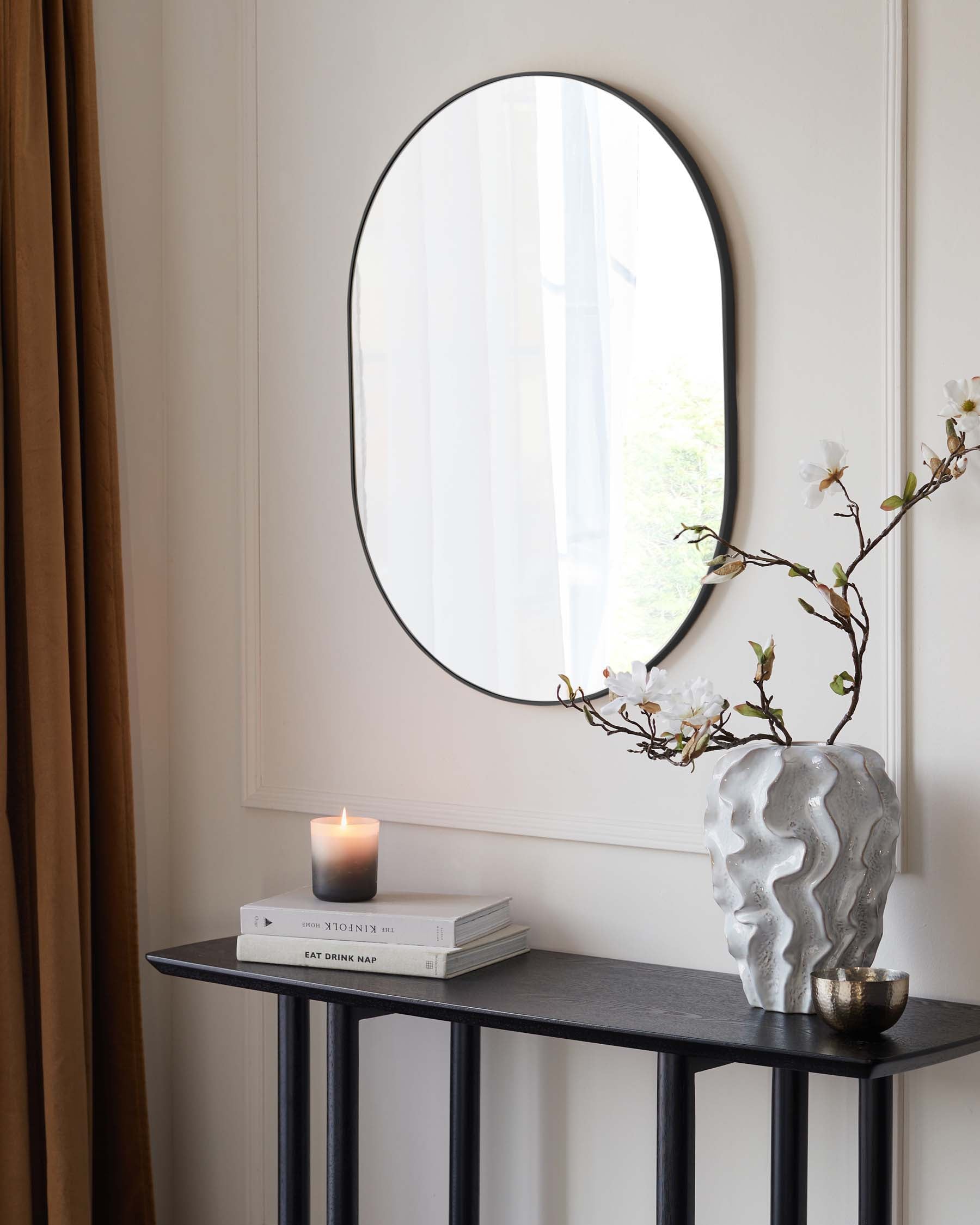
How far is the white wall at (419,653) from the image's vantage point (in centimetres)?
142

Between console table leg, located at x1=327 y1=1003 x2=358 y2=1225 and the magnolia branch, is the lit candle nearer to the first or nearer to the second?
console table leg, located at x1=327 y1=1003 x2=358 y2=1225

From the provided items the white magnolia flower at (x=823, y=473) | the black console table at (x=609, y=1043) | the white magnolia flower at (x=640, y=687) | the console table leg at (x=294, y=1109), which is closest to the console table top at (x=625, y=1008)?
the black console table at (x=609, y=1043)

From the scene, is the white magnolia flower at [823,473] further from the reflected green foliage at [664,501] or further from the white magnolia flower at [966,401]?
the reflected green foliage at [664,501]

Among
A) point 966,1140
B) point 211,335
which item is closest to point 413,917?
point 966,1140

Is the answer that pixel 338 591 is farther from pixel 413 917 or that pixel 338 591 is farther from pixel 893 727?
pixel 893 727

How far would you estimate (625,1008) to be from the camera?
1.38 metres

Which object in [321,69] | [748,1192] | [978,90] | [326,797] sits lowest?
[748,1192]

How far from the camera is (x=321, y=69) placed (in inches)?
74.6

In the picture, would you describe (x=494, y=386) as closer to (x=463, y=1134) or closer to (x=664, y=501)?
(x=664, y=501)

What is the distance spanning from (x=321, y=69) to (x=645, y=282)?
0.66m

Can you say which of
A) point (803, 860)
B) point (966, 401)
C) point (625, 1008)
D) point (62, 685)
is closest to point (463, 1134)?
point (625, 1008)

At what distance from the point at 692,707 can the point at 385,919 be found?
19.1 inches

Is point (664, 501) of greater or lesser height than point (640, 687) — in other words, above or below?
above

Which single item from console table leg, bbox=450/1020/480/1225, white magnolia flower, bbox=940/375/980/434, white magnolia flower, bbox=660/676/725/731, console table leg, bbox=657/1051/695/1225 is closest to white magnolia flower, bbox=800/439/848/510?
white magnolia flower, bbox=940/375/980/434
